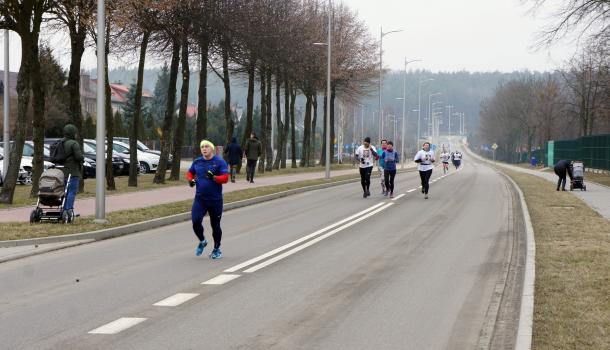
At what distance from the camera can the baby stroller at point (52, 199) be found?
16047mm

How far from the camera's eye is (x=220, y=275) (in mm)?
11125

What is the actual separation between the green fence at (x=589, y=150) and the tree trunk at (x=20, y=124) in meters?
35.1

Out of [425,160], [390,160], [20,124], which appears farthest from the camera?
[390,160]

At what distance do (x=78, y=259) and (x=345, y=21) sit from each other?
175ft

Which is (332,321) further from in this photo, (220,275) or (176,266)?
(176,266)

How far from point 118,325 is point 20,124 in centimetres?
1587

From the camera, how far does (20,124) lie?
2255cm

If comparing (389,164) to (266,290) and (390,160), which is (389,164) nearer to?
(390,160)

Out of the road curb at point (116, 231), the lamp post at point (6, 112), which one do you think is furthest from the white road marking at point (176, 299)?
the lamp post at point (6, 112)

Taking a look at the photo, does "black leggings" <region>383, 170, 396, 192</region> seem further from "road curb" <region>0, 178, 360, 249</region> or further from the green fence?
the green fence

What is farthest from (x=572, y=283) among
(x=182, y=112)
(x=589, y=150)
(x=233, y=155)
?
(x=589, y=150)

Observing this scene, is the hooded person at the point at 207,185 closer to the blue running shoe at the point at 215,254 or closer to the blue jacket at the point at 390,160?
the blue running shoe at the point at 215,254

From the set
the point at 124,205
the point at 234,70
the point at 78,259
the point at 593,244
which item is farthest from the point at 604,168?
the point at 78,259

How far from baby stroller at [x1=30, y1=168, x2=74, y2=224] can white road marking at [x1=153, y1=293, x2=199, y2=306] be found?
285 inches
